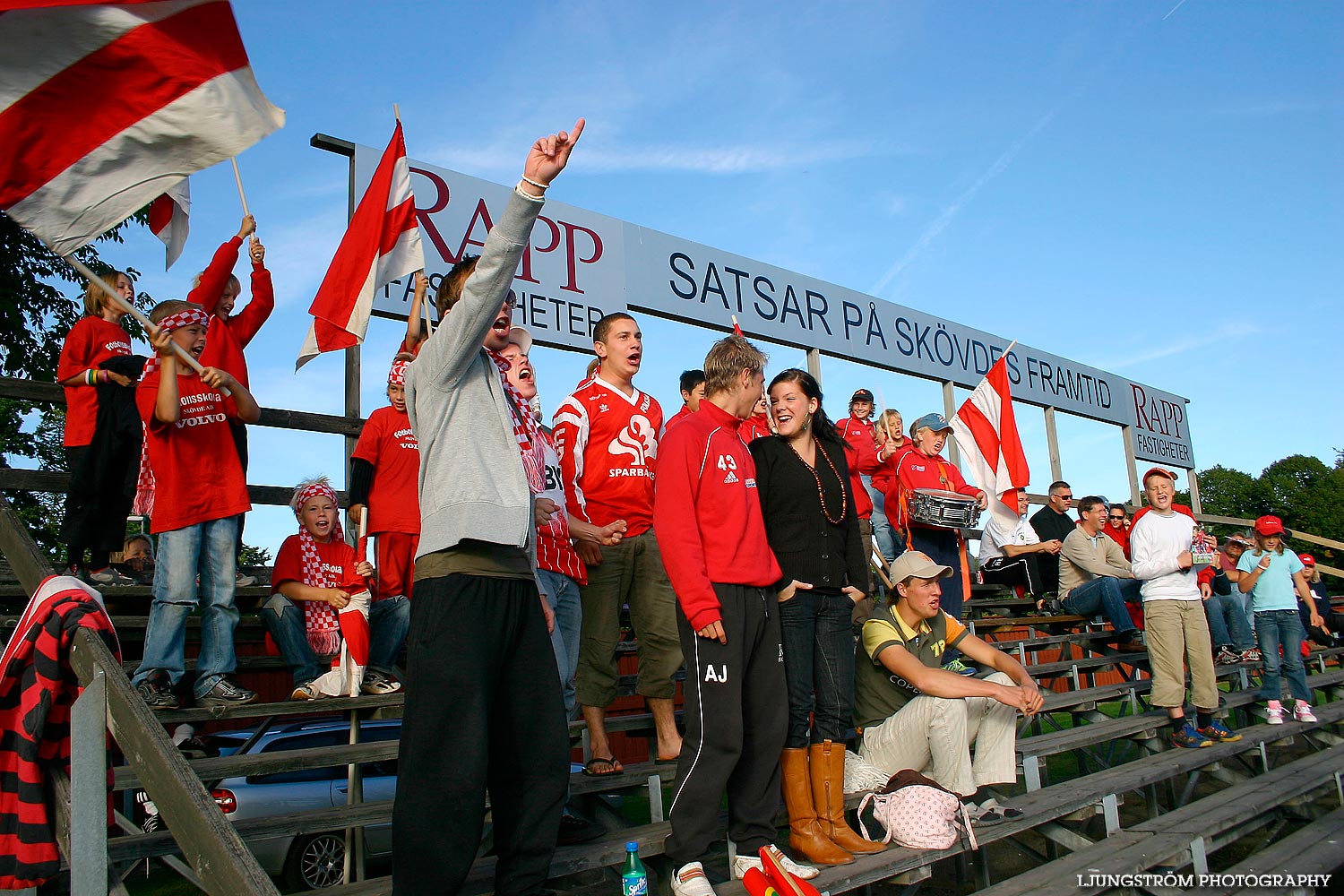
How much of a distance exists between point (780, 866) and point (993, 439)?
6994 mm

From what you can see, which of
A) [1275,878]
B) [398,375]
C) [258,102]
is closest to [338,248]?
[398,375]

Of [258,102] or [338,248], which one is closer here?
[258,102]

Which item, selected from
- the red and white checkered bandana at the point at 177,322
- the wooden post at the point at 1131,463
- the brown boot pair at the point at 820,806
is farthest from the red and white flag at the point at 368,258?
the wooden post at the point at 1131,463

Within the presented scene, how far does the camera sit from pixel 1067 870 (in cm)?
418

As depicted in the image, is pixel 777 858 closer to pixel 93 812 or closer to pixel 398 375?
pixel 93 812

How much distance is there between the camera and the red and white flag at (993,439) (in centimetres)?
951

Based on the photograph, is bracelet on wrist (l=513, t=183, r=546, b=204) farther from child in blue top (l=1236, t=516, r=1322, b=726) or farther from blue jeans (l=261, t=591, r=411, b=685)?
child in blue top (l=1236, t=516, r=1322, b=726)

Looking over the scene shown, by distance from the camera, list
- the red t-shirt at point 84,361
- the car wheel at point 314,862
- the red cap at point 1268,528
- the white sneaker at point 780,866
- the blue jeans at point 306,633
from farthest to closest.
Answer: the red cap at point 1268,528, the car wheel at point 314,862, the blue jeans at point 306,633, the red t-shirt at point 84,361, the white sneaker at point 780,866

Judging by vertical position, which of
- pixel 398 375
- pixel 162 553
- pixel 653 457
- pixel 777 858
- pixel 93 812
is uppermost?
pixel 398 375

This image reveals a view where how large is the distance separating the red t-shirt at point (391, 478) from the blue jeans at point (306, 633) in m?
0.41

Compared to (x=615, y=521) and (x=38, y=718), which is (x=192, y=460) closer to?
(x=38, y=718)

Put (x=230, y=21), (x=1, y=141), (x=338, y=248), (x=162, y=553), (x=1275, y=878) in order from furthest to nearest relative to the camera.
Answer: (x=338, y=248) → (x=1275, y=878) → (x=162, y=553) → (x=230, y=21) → (x=1, y=141)

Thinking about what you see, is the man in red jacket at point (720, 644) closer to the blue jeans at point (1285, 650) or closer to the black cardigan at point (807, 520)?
the black cardigan at point (807, 520)

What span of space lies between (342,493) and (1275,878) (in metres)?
5.29
